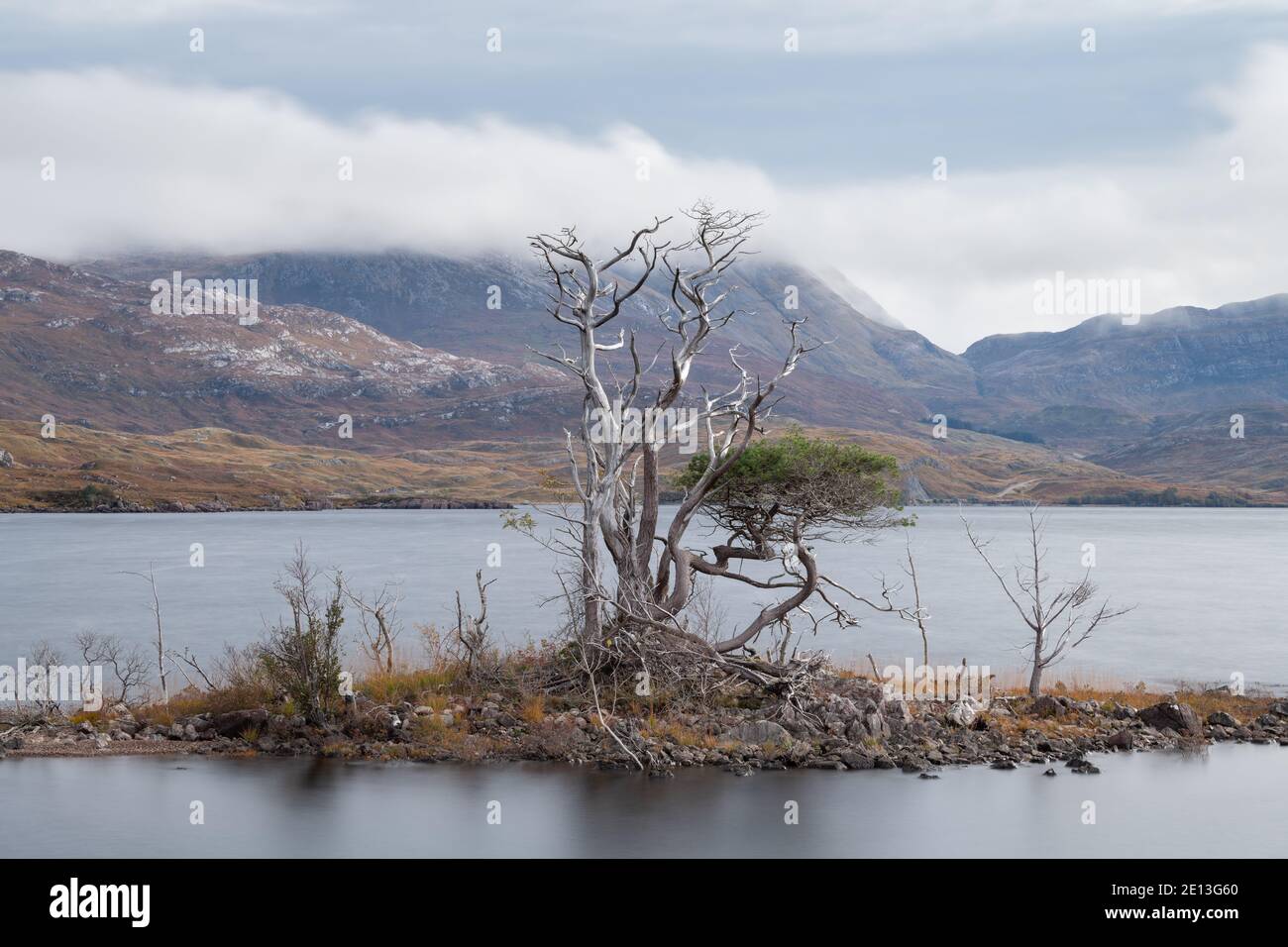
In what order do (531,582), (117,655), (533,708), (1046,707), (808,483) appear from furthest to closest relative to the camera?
1. (531,582)
2. (117,655)
3. (1046,707)
4. (808,483)
5. (533,708)

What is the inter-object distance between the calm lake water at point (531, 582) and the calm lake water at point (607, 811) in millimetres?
11001

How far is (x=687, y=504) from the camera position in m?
20.1

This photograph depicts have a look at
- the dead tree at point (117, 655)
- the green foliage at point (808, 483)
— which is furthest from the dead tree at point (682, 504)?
the dead tree at point (117, 655)

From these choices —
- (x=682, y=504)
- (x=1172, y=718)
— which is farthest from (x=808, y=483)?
(x=1172, y=718)

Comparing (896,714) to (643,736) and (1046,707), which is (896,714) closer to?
(1046,707)

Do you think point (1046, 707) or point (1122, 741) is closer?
point (1122, 741)

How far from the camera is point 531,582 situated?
56.7 m

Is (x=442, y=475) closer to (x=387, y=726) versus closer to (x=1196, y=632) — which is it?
(x=1196, y=632)

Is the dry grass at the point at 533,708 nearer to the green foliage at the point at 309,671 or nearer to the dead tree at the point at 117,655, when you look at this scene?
the green foliage at the point at 309,671

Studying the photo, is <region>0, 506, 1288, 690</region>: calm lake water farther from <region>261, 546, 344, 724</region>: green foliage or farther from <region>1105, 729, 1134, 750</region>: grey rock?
<region>1105, 729, 1134, 750</region>: grey rock

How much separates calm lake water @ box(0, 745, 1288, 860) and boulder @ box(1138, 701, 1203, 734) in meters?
2.01

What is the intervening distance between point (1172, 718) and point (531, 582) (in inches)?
1534

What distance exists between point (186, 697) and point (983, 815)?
42.0ft

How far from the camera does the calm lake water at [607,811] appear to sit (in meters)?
14.4
